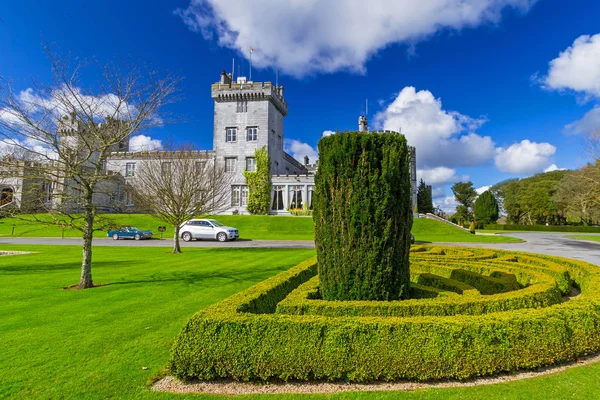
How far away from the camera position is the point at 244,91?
154 ft

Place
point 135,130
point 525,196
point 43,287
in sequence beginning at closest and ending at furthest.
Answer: point 43,287
point 135,130
point 525,196

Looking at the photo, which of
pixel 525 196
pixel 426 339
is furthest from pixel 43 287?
pixel 525 196

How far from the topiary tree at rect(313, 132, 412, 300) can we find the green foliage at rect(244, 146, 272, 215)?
39.7 meters

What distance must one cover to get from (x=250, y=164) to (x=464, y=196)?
2186 inches

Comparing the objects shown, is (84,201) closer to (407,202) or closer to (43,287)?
(43,287)

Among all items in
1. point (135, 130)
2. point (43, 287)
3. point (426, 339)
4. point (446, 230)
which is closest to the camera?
point (426, 339)

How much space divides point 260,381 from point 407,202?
Answer: 406cm

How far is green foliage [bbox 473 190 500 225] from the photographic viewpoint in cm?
6606

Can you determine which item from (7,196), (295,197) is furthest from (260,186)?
(7,196)

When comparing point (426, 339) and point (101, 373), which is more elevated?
point (426, 339)

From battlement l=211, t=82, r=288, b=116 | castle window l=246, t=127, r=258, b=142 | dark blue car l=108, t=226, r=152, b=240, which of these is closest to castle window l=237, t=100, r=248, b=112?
battlement l=211, t=82, r=288, b=116

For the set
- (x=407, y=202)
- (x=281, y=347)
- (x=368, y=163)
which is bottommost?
(x=281, y=347)

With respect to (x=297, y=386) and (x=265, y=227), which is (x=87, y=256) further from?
(x=265, y=227)

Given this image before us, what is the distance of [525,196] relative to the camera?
229 ft
